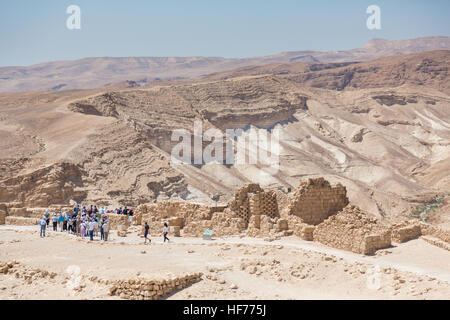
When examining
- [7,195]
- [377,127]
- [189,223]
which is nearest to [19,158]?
[7,195]

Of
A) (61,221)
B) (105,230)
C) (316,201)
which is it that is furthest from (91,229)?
(316,201)

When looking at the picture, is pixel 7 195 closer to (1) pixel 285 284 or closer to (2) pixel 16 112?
(2) pixel 16 112

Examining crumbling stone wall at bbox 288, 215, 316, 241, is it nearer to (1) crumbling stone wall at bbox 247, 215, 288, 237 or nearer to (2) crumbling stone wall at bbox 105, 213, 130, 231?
(1) crumbling stone wall at bbox 247, 215, 288, 237

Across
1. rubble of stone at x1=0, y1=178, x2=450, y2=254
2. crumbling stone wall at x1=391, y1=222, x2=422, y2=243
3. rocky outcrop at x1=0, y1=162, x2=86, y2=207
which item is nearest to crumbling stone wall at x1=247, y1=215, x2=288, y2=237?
rubble of stone at x1=0, y1=178, x2=450, y2=254

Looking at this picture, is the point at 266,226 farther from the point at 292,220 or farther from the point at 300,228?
the point at 300,228

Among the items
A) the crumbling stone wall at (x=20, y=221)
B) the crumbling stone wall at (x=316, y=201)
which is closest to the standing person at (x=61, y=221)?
the crumbling stone wall at (x=20, y=221)

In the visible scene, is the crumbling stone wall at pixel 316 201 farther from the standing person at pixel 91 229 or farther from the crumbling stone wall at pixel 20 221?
the crumbling stone wall at pixel 20 221
